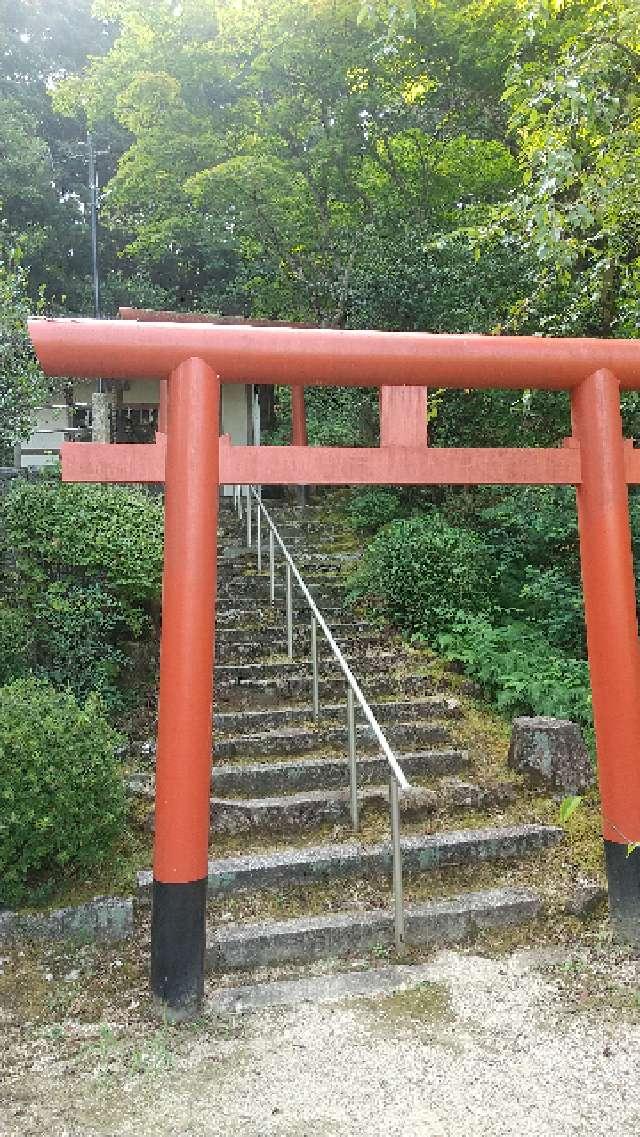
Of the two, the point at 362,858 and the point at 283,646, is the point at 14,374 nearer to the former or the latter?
the point at 283,646

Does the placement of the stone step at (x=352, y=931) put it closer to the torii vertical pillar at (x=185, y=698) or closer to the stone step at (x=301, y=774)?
the torii vertical pillar at (x=185, y=698)

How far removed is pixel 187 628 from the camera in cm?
362

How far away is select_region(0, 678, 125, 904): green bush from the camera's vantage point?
12.9 ft

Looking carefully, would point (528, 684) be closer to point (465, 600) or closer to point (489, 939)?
point (465, 600)

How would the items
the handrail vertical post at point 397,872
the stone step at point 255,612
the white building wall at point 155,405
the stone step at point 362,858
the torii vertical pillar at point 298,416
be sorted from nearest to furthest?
the handrail vertical post at point 397,872 < the stone step at point 362,858 < the stone step at point 255,612 < the torii vertical pillar at point 298,416 < the white building wall at point 155,405

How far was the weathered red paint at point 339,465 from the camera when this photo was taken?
3582 mm

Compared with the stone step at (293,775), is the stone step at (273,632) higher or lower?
higher

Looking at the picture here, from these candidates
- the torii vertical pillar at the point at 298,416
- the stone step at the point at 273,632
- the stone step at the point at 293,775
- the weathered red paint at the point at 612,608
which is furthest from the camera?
the torii vertical pillar at the point at 298,416

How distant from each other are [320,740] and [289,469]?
2.62m

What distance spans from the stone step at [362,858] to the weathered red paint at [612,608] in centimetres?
83

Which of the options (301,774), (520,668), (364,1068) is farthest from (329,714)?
(364,1068)

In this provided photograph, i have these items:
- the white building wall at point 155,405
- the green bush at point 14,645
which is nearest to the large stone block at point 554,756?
the green bush at point 14,645

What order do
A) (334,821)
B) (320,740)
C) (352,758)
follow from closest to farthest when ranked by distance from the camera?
1. (352,758)
2. (334,821)
3. (320,740)

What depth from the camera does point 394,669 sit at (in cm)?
704
